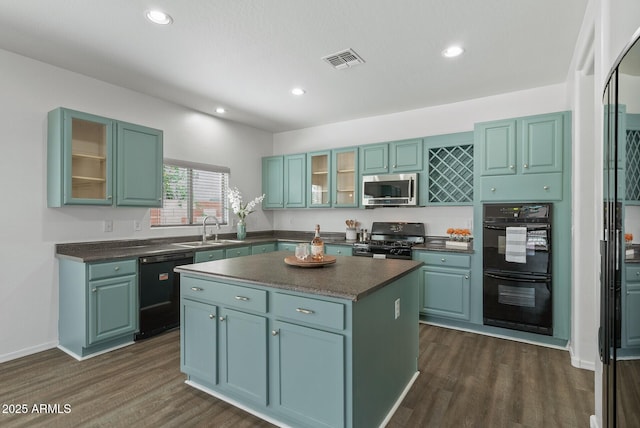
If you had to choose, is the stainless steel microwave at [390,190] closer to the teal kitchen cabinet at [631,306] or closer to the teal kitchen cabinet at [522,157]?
the teal kitchen cabinet at [522,157]

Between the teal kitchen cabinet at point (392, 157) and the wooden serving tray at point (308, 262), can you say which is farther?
the teal kitchen cabinet at point (392, 157)

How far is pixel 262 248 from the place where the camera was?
4766 millimetres

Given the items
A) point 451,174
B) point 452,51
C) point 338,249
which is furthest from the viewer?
point 338,249

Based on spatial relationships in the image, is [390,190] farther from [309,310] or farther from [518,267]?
[309,310]

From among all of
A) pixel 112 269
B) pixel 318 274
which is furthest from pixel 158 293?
pixel 318 274

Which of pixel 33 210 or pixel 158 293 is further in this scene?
pixel 158 293

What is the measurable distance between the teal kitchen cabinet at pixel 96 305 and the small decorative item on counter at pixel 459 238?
349 cm

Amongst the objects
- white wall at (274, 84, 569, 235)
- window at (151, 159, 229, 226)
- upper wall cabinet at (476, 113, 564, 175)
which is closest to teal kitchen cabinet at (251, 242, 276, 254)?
window at (151, 159, 229, 226)

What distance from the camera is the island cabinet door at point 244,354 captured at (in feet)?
6.58

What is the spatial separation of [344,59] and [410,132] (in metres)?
1.90

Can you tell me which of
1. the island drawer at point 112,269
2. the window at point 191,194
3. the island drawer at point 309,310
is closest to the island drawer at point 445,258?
the island drawer at point 309,310

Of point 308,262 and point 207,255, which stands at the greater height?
point 308,262

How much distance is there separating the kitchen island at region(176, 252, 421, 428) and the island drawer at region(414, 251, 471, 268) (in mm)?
1370

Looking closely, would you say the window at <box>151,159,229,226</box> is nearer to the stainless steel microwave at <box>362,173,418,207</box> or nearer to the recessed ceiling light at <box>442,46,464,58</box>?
the stainless steel microwave at <box>362,173,418,207</box>
